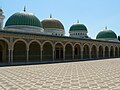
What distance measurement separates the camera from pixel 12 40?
59.2ft

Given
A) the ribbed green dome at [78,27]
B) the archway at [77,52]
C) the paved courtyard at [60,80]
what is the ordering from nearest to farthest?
the paved courtyard at [60,80], the archway at [77,52], the ribbed green dome at [78,27]

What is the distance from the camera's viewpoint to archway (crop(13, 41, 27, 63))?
19934 millimetres

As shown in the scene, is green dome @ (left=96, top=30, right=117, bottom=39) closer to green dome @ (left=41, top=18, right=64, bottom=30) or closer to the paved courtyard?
green dome @ (left=41, top=18, right=64, bottom=30)

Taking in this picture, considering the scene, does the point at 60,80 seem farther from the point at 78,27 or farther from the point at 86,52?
the point at 78,27

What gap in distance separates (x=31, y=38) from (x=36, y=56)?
3.05 meters

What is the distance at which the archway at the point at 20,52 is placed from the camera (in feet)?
65.4

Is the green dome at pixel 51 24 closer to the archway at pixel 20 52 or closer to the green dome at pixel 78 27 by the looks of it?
the green dome at pixel 78 27

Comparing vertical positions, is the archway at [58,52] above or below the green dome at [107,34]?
below

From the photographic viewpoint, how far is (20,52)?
20.3 metres

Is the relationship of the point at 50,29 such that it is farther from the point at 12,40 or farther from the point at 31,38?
the point at 12,40

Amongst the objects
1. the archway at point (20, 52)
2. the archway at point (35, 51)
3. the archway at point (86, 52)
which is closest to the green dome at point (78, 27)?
the archway at point (86, 52)

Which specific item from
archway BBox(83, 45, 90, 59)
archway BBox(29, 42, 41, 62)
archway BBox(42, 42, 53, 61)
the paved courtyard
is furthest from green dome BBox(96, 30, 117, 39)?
the paved courtyard

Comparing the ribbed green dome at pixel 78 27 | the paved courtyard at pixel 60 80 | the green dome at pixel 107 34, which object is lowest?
the paved courtyard at pixel 60 80

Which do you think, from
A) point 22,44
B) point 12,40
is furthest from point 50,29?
point 12,40
